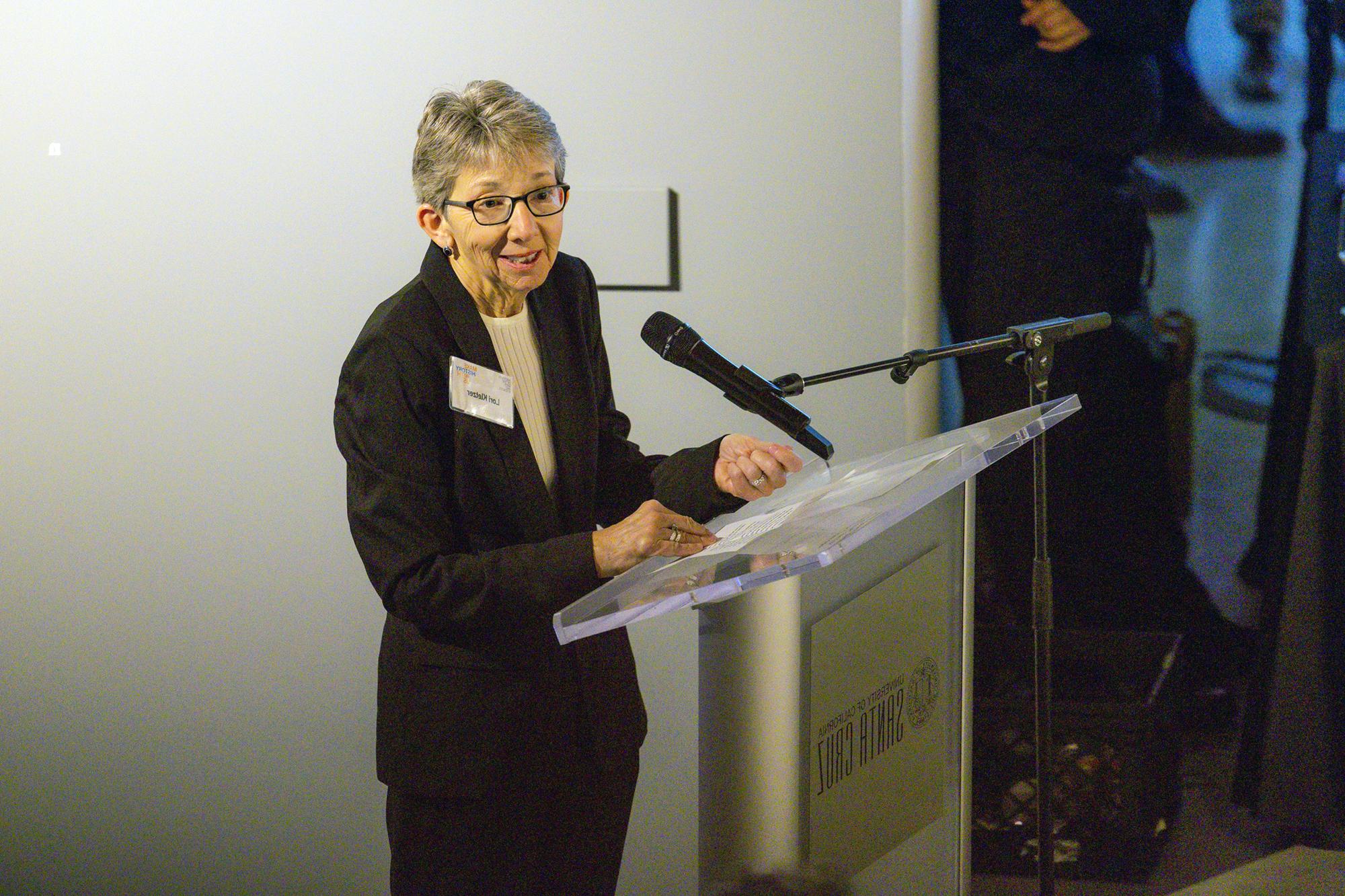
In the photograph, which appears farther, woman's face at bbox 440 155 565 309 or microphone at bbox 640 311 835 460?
woman's face at bbox 440 155 565 309

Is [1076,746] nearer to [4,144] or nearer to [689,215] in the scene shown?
[689,215]

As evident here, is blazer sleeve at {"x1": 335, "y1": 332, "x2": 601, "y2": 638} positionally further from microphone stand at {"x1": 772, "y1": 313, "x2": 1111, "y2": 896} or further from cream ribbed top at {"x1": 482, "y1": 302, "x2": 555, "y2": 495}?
microphone stand at {"x1": 772, "y1": 313, "x2": 1111, "y2": 896}

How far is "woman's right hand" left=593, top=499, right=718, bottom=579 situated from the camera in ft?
3.69

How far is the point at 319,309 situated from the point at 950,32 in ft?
4.75

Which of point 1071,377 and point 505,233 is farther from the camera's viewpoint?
point 1071,377

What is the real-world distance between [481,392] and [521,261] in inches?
6.8

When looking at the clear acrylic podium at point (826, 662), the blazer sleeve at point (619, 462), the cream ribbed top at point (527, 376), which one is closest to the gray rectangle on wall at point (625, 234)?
the blazer sleeve at point (619, 462)

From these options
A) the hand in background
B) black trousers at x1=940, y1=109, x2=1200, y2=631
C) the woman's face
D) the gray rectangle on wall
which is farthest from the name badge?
the hand in background

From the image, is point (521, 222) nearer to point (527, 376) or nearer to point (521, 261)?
point (521, 261)

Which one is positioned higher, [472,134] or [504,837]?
[472,134]

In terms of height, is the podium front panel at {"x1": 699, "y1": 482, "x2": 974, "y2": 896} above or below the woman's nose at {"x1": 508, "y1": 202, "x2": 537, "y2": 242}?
below

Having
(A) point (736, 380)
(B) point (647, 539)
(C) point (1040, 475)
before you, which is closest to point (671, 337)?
(A) point (736, 380)

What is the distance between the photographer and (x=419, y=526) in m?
1.29

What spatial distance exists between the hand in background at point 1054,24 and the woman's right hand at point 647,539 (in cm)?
168
